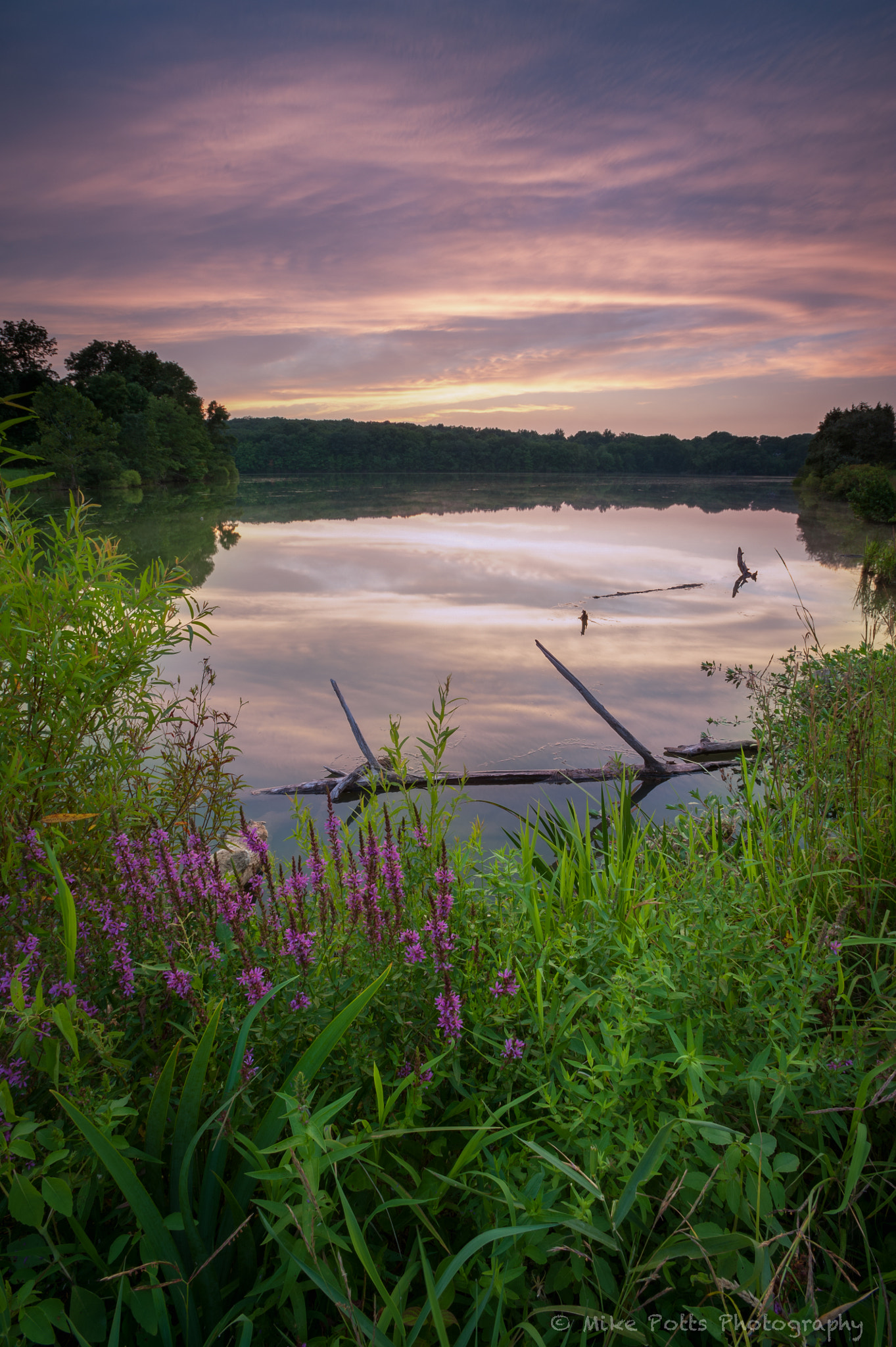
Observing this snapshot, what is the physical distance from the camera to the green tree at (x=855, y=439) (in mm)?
51031

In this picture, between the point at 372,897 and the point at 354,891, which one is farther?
the point at 354,891

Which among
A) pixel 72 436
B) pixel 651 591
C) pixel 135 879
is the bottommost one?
pixel 135 879

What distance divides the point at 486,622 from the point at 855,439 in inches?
1996

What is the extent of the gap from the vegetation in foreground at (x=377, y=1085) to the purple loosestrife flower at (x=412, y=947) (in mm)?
14

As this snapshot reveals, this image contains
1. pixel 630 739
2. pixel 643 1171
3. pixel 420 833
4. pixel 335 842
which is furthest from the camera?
pixel 630 739

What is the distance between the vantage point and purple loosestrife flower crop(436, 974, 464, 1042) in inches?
64.6

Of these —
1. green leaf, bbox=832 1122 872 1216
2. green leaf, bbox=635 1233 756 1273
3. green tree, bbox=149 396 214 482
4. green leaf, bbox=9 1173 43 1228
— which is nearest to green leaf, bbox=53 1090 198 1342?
green leaf, bbox=9 1173 43 1228

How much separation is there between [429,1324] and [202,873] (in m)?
1.23

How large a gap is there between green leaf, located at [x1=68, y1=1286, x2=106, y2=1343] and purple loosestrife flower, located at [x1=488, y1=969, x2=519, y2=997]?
101 cm

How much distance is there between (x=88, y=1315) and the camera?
4.31ft

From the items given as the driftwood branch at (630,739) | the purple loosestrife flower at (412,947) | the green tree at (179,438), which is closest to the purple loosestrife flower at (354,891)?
the purple loosestrife flower at (412,947)

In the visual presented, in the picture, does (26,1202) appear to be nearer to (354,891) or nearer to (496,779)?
(354,891)

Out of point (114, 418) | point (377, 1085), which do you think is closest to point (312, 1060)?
point (377, 1085)

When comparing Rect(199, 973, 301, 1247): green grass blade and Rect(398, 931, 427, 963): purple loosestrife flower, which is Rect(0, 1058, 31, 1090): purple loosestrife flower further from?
Rect(398, 931, 427, 963): purple loosestrife flower
